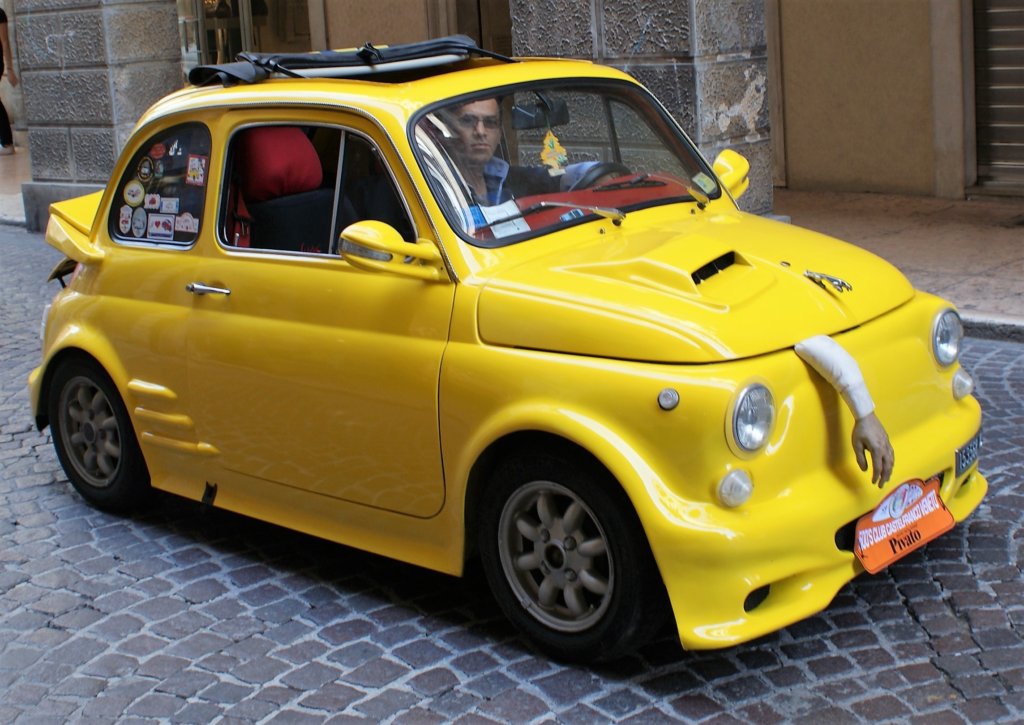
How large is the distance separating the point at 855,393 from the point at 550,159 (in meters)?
1.41

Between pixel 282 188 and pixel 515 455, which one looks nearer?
pixel 515 455

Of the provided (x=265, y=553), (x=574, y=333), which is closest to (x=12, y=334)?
(x=265, y=553)

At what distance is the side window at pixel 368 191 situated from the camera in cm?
487

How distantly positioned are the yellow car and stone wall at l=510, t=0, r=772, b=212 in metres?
3.72

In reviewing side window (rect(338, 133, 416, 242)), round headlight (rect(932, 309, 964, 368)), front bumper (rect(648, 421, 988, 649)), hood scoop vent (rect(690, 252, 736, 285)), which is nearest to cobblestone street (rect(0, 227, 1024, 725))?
front bumper (rect(648, 421, 988, 649))

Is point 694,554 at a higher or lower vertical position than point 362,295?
lower

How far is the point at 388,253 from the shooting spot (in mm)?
4695

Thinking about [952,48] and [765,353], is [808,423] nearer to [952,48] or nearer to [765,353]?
[765,353]

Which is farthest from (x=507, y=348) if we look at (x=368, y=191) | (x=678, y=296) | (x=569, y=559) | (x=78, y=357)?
(x=78, y=357)

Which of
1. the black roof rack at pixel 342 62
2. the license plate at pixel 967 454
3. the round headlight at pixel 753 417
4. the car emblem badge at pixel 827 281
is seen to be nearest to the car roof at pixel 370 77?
the black roof rack at pixel 342 62

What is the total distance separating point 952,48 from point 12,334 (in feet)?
23.9

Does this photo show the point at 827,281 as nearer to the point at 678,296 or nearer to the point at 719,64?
the point at 678,296

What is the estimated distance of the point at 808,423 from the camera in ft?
13.8

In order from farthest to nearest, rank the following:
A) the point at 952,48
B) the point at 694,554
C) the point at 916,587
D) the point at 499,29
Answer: the point at 499,29 → the point at 952,48 → the point at 916,587 → the point at 694,554
